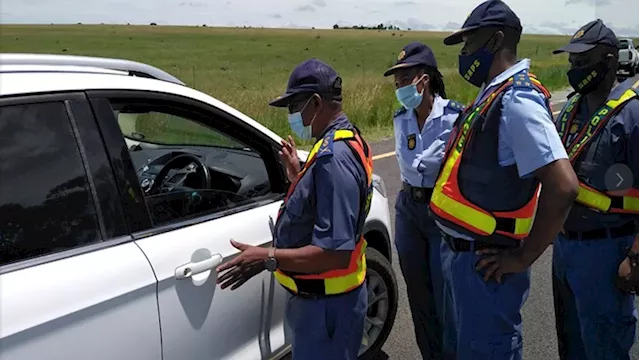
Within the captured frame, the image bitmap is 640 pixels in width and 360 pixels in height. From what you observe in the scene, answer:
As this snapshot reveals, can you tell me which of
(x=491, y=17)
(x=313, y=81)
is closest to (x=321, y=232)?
(x=313, y=81)

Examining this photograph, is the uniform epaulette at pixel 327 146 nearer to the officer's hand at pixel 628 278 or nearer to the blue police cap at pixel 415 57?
the blue police cap at pixel 415 57

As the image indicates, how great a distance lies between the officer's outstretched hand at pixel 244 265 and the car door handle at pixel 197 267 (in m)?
0.04

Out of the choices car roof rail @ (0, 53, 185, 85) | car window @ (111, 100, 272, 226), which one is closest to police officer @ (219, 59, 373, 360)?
car window @ (111, 100, 272, 226)

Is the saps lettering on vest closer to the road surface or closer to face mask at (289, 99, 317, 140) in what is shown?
the road surface

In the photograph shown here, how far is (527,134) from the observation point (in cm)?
198

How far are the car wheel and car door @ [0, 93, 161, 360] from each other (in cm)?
149

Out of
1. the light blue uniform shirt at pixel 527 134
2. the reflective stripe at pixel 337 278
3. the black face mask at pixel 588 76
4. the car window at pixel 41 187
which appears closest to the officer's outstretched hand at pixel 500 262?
the light blue uniform shirt at pixel 527 134

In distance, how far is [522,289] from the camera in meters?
2.29

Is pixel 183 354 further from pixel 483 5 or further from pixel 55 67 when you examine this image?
pixel 483 5

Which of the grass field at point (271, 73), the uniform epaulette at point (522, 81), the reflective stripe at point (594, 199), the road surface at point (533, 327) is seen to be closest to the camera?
the uniform epaulette at point (522, 81)

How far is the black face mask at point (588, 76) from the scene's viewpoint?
2.81 metres

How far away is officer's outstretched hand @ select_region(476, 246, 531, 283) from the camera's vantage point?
7.01 ft

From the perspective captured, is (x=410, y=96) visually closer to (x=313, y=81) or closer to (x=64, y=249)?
(x=313, y=81)

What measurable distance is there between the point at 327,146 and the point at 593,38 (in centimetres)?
156
